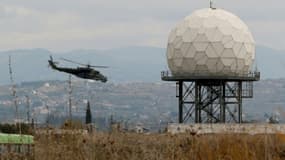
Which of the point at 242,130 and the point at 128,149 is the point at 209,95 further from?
the point at 128,149

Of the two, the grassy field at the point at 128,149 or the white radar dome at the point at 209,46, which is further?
the white radar dome at the point at 209,46

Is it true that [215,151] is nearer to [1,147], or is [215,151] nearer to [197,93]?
[1,147]

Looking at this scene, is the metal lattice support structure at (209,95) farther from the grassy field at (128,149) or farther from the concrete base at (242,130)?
the grassy field at (128,149)

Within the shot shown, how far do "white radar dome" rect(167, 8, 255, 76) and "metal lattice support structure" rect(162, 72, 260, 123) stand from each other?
947 mm

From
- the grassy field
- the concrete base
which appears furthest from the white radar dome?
the grassy field

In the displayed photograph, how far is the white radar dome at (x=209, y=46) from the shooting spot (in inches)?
2121

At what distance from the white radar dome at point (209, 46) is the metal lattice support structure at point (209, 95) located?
3.11ft

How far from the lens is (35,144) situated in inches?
511

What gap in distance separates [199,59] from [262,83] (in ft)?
467

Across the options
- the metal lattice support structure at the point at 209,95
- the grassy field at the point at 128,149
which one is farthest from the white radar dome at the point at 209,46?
the grassy field at the point at 128,149

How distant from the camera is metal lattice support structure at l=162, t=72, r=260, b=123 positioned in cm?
5662

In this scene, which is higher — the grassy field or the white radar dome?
the white radar dome

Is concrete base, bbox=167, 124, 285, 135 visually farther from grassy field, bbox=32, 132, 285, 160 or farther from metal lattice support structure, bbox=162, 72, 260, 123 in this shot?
metal lattice support structure, bbox=162, 72, 260, 123

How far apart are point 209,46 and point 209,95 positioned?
5.01 m
